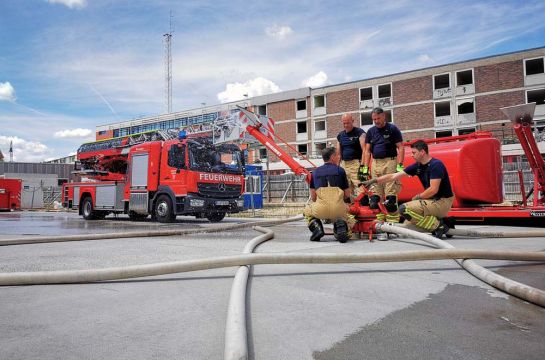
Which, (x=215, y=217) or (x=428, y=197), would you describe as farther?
(x=215, y=217)

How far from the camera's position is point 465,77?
35.0 metres

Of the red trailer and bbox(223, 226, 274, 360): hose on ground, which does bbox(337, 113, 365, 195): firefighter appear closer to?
bbox(223, 226, 274, 360): hose on ground

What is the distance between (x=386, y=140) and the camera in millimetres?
6410

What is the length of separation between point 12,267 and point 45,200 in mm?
31800

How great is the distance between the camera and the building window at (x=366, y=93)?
3816 centimetres

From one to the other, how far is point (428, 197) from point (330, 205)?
143 centimetres

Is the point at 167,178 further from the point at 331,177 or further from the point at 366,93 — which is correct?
the point at 366,93

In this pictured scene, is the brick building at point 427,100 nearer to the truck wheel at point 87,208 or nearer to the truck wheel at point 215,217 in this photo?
the truck wheel at point 87,208

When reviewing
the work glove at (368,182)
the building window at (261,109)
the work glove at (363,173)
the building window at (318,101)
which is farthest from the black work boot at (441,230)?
the building window at (261,109)

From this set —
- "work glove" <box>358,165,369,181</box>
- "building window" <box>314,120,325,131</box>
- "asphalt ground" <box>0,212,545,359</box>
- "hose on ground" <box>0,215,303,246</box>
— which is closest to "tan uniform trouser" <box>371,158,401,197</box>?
"work glove" <box>358,165,369,181</box>

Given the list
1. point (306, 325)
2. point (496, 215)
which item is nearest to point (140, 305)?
point (306, 325)

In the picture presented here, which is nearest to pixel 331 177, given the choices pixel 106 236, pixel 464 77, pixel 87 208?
pixel 106 236

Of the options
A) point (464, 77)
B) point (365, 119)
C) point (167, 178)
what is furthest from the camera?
point (365, 119)

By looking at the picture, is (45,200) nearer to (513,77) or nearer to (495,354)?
(495,354)
